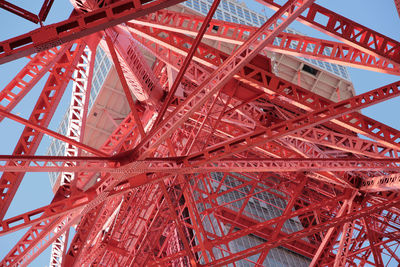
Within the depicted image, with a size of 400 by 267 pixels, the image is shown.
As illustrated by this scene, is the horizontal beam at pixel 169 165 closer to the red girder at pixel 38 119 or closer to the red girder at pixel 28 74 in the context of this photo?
the red girder at pixel 38 119

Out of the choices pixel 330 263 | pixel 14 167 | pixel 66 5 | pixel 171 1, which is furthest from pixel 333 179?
pixel 66 5

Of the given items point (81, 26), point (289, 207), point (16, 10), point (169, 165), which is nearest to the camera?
point (81, 26)

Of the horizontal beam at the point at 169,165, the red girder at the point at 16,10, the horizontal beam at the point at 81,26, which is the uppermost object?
the red girder at the point at 16,10

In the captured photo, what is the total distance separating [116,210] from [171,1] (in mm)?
19421

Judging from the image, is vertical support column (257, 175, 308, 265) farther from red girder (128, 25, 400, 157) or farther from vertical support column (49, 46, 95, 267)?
vertical support column (49, 46, 95, 267)

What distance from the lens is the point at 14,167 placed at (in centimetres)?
1344

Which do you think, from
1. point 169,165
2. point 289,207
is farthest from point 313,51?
point 289,207

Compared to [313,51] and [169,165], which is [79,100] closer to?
[169,165]

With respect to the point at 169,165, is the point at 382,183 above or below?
above

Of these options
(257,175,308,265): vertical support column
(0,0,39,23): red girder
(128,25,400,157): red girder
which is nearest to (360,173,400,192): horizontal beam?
(257,175,308,265): vertical support column

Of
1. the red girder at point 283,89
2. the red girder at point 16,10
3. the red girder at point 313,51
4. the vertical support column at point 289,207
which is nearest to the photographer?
the red girder at point 16,10

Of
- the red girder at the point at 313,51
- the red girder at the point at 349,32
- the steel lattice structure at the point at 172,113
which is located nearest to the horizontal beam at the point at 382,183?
the steel lattice structure at the point at 172,113

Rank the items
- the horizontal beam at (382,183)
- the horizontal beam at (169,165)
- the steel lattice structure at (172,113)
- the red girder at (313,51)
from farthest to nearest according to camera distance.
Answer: the horizontal beam at (382,183) → the red girder at (313,51) → the horizontal beam at (169,165) → the steel lattice structure at (172,113)

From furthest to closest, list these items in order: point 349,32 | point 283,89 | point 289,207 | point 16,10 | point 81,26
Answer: point 289,207
point 283,89
point 349,32
point 16,10
point 81,26
